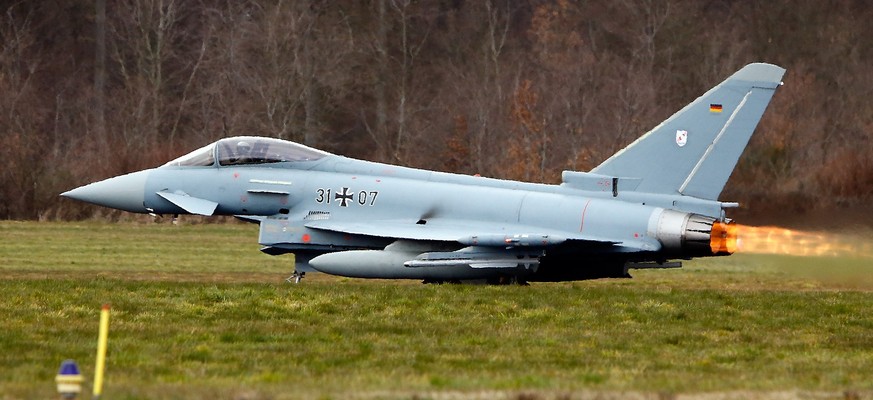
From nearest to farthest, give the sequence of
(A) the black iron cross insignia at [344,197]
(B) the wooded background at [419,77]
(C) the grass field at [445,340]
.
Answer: (C) the grass field at [445,340] < (A) the black iron cross insignia at [344,197] < (B) the wooded background at [419,77]

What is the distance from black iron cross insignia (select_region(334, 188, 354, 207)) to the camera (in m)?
22.9

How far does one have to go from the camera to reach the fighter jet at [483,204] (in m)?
21.2

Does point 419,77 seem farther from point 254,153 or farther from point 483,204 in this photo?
point 483,204

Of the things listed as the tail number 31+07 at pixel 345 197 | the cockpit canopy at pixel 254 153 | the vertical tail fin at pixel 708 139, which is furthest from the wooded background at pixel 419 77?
the vertical tail fin at pixel 708 139

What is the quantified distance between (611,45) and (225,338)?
44.4m

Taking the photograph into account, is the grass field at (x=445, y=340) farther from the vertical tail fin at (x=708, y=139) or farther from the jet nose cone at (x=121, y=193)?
the jet nose cone at (x=121, y=193)

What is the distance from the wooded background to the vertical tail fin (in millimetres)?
21151

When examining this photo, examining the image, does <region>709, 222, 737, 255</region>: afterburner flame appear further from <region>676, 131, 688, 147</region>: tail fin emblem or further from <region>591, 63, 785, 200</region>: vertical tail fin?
<region>676, 131, 688, 147</region>: tail fin emblem

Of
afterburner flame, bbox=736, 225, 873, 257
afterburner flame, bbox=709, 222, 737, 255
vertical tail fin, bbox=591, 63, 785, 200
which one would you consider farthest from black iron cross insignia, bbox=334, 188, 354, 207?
afterburner flame, bbox=736, 225, 873, 257

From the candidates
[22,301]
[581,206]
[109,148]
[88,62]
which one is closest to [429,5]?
[88,62]

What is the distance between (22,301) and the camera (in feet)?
59.4

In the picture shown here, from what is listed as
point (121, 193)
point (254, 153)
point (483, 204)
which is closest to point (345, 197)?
point (254, 153)

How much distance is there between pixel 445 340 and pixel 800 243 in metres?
8.39

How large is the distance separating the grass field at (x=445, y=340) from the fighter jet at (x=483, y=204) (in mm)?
816
